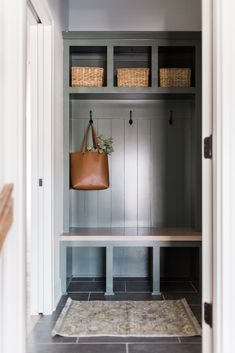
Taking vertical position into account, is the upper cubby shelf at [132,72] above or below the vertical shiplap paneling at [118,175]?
above

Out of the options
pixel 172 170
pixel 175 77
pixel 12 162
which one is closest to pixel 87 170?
pixel 172 170

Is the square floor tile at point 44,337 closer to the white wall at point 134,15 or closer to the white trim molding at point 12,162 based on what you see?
the white trim molding at point 12,162

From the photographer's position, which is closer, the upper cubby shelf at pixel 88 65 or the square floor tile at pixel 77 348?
the square floor tile at pixel 77 348

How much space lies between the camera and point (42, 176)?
247cm

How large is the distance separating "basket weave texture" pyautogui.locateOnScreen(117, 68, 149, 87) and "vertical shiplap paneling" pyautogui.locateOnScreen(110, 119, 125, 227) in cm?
42

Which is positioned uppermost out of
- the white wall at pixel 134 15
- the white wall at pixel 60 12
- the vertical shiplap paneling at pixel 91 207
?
the white wall at pixel 134 15

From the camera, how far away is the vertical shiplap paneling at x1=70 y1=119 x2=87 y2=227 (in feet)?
10.8

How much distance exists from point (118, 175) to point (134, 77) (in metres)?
0.90

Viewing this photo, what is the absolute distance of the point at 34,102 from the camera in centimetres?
247

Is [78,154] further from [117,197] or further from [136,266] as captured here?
[136,266]

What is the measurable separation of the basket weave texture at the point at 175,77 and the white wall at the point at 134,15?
590 millimetres
